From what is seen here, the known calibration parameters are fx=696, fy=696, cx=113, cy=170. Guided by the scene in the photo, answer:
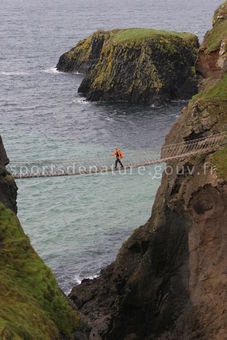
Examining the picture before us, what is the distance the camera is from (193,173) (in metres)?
31.2

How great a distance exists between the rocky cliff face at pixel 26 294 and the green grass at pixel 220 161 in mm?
8702

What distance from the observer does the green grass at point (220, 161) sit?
1158 inches

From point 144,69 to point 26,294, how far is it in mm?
45065

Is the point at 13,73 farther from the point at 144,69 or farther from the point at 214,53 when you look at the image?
the point at 214,53

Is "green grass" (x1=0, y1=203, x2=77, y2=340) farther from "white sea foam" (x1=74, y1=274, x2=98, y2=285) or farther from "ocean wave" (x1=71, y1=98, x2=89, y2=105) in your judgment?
"ocean wave" (x1=71, y1=98, x2=89, y2=105)

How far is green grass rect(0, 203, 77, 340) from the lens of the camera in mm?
22031

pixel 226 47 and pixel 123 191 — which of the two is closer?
pixel 226 47

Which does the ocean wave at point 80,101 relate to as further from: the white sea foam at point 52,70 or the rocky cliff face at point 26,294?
the rocky cliff face at point 26,294

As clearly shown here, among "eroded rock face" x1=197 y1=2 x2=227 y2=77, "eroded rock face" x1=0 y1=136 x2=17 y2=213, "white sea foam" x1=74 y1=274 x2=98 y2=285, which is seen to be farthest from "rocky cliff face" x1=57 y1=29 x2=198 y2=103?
"eroded rock face" x1=0 y1=136 x2=17 y2=213

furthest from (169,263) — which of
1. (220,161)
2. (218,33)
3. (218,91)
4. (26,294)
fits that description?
(218,33)

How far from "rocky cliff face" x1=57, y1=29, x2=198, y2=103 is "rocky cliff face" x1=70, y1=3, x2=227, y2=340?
31253mm

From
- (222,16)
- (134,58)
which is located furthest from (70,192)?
(134,58)

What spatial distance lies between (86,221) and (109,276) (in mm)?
7078

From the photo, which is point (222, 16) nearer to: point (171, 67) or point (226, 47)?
point (226, 47)
